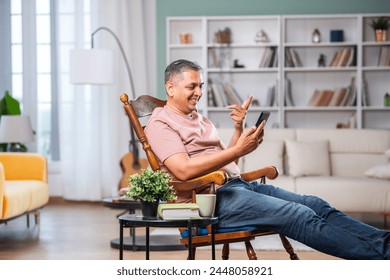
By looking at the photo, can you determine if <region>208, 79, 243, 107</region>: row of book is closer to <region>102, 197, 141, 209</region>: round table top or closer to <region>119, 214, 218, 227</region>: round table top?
<region>102, 197, 141, 209</region>: round table top

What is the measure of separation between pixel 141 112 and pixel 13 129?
12.2ft

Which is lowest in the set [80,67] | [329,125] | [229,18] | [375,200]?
[375,200]

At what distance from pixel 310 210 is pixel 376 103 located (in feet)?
17.3

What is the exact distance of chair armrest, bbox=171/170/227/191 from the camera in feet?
10.8

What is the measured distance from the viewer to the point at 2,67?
8.55m

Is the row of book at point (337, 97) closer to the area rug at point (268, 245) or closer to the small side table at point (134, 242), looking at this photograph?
the area rug at point (268, 245)

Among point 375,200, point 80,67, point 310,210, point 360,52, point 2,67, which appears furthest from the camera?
point 2,67

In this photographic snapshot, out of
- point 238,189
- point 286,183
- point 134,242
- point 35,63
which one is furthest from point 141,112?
point 35,63

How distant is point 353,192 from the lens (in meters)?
6.13

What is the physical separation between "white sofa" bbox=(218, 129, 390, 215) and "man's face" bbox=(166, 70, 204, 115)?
2.83 metres

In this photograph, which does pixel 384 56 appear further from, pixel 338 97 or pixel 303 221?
pixel 303 221

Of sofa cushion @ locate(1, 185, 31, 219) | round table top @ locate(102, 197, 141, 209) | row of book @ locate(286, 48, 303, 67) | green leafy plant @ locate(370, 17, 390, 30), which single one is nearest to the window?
row of book @ locate(286, 48, 303, 67)
